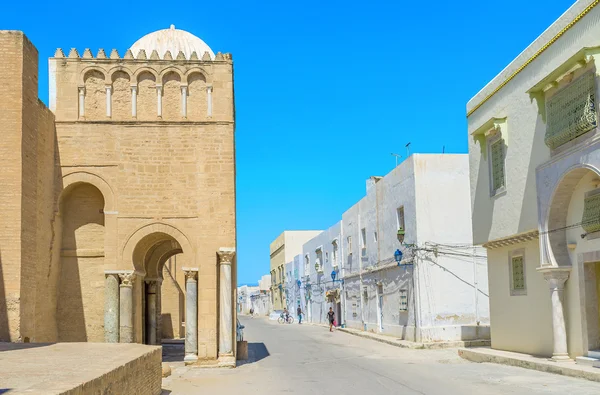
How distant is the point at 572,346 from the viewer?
14102mm

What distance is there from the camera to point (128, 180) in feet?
54.5

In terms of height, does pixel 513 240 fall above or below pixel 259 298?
above

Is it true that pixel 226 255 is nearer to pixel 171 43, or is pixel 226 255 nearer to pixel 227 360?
pixel 227 360

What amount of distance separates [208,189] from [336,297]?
2334 centimetres

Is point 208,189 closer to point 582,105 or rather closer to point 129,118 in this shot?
point 129,118

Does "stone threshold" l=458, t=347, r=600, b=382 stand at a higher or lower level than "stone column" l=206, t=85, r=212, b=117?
lower

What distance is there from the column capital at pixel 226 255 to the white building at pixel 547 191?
263 inches

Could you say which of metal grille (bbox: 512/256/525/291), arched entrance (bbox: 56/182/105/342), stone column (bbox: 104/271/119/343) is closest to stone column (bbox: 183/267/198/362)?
stone column (bbox: 104/271/119/343)

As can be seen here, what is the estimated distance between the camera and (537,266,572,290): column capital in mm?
14211

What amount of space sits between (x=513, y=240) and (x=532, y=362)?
3277mm

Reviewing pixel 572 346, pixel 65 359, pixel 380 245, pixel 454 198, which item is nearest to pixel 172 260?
pixel 380 245

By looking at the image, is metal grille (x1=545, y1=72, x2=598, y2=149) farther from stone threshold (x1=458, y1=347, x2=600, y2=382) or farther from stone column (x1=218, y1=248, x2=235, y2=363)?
A: stone column (x1=218, y1=248, x2=235, y2=363)

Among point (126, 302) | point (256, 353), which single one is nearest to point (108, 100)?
point (126, 302)

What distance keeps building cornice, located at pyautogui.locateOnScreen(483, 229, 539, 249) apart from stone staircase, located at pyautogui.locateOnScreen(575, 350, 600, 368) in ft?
9.67
